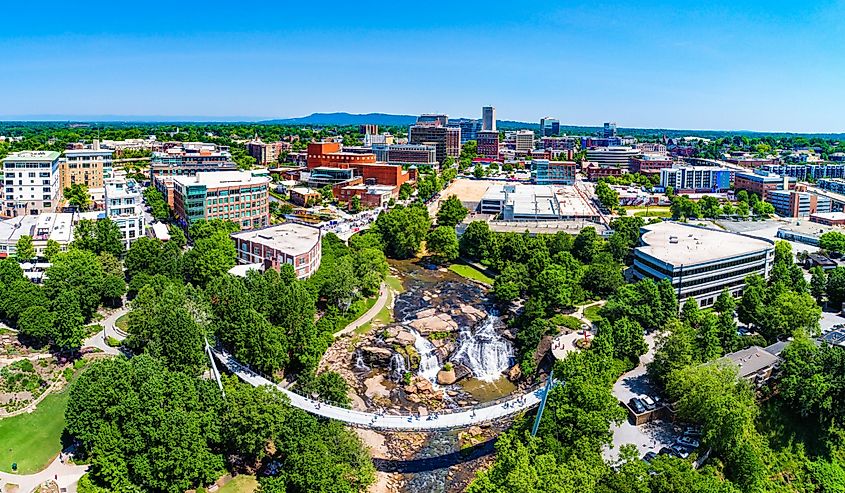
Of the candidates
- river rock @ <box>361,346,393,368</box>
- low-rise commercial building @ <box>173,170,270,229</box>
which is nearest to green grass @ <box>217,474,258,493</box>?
river rock @ <box>361,346,393,368</box>

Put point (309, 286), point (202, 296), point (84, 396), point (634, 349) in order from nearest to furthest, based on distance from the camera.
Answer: point (84, 396), point (634, 349), point (202, 296), point (309, 286)

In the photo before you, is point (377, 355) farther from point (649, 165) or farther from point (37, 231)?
point (649, 165)

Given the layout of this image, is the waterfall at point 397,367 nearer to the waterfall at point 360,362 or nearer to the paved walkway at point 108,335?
the waterfall at point 360,362

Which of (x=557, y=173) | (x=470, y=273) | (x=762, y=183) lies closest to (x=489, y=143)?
(x=557, y=173)

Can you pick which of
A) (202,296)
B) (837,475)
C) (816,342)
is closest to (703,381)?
(837,475)

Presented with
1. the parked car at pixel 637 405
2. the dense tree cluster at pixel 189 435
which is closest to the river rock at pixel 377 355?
the dense tree cluster at pixel 189 435

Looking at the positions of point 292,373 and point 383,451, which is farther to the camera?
point 292,373

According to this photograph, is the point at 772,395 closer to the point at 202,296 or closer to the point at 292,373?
the point at 292,373
